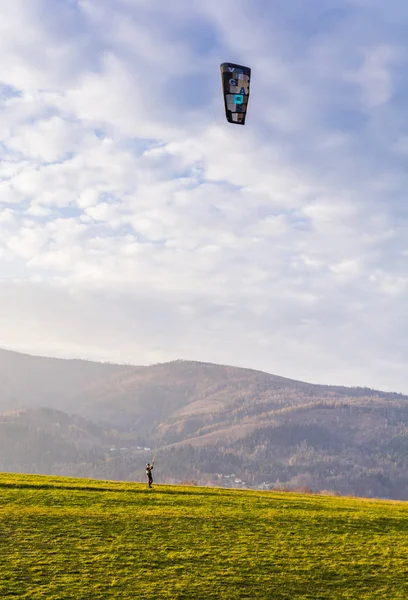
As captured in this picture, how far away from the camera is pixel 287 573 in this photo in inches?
1022

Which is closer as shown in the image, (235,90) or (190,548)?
(190,548)

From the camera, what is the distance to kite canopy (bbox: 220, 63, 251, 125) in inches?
1282

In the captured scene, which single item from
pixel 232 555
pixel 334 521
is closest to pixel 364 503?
pixel 334 521

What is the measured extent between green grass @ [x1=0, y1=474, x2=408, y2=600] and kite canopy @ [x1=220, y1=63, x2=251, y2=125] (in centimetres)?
2401

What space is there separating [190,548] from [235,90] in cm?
2594

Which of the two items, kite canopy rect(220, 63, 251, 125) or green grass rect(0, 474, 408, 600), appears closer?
green grass rect(0, 474, 408, 600)

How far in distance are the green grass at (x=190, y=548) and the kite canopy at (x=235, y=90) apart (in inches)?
945

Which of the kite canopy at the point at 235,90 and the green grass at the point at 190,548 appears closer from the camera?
the green grass at the point at 190,548

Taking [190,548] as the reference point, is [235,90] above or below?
above

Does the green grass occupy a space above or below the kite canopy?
below

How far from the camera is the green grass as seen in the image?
23797 mm

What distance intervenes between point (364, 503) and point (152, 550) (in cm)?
2646

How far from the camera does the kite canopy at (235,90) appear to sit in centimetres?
3256

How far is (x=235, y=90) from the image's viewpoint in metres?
33.0
